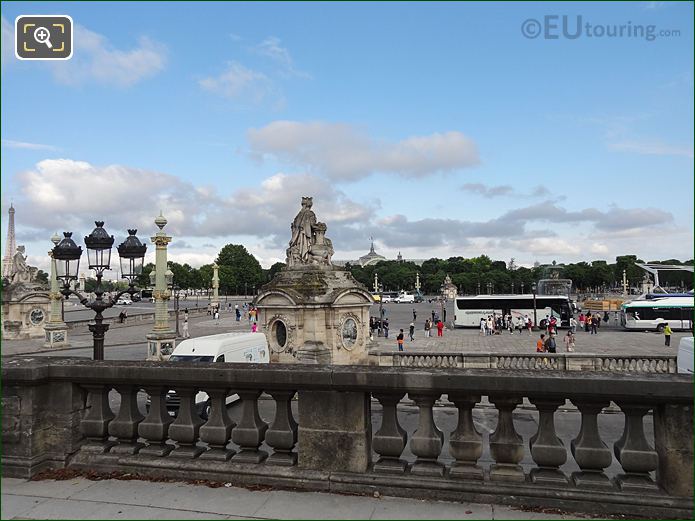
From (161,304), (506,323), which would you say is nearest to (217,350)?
(161,304)

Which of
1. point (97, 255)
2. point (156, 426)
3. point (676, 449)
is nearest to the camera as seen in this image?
point (676, 449)

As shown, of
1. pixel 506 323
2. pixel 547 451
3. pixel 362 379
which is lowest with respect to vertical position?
pixel 506 323

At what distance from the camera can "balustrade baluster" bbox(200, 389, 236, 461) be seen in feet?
14.3

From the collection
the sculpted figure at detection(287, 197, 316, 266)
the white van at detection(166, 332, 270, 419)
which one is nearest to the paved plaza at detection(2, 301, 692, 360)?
the sculpted figure at detection(287, 197, 316, 266)

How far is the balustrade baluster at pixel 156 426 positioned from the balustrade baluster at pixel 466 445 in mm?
2528

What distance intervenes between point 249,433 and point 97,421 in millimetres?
1515

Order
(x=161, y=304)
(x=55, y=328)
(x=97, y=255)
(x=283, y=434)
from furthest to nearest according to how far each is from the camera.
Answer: (x=55, y=328)
(x=161, y=304)
(x=97, y=255)
(x=283, y=434)

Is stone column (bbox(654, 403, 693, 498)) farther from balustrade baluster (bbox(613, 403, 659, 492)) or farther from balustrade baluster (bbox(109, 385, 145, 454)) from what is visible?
balustrade baluster (bbox(109, 385, 145, 454))

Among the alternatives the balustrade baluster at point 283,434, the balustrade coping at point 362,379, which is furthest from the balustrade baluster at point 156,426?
the balustrade baluster at point 283,434

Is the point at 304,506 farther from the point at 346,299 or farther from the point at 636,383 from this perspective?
the point at 346,299

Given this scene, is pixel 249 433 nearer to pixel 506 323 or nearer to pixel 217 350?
pixel 217 350

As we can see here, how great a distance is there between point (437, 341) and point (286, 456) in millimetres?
33732

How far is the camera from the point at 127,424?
4637mm

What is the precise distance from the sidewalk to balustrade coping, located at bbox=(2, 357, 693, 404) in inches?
31.8
